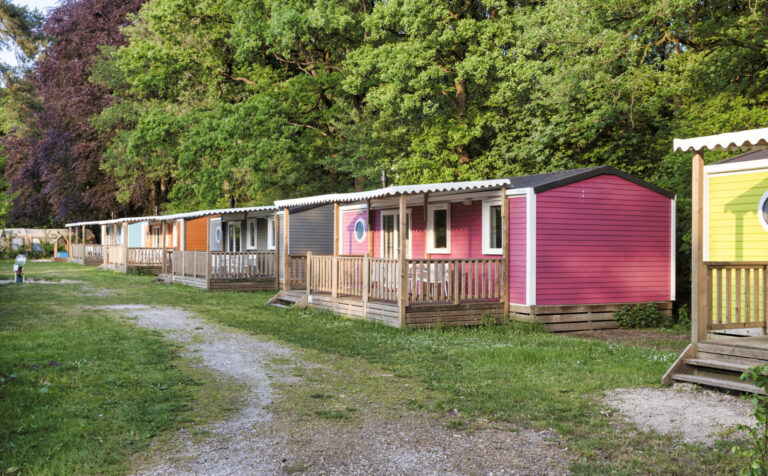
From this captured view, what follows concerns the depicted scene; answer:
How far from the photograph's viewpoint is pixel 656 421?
230 inches

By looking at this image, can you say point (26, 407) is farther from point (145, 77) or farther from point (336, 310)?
point (145, 77)

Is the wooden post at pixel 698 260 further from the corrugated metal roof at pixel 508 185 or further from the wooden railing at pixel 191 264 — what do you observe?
the wooden railing at pixel 191 264

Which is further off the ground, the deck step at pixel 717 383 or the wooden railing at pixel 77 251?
the wooden railing at pixel 77 251

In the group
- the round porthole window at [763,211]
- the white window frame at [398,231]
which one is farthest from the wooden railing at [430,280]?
the round porthole window at [763,211]

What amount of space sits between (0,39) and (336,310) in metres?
22.7

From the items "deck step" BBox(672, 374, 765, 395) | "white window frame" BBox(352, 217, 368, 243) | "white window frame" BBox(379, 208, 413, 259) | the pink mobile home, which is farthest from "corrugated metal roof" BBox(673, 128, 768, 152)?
"white window frame" BBox(352, 217, 368, 243)

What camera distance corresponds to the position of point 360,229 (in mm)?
18031

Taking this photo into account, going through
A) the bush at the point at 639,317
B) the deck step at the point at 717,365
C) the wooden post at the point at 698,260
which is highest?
the wooden post at the point at 698,260

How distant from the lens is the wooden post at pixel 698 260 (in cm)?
719

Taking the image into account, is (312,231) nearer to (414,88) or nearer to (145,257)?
(414,88)

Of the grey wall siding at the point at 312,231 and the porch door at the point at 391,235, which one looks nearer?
the porch door at the point at 391,235

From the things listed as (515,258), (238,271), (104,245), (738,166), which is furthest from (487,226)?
(104,245)

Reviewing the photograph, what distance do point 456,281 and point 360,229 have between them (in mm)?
6182

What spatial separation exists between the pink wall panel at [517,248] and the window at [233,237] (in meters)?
15.6
